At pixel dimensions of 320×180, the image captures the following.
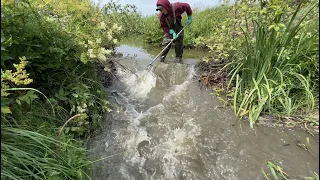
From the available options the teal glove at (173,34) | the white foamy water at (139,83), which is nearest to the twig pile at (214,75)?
the white foamy water at (139,83)

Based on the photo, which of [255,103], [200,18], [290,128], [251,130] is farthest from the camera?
[200,18]

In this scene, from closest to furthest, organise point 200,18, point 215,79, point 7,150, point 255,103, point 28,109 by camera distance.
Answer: point 7,150
point 28,109
point 255,103
point 215,79
point 200,18

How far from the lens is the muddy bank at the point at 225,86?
280cm

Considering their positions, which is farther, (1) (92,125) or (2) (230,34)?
(2) (230,34)

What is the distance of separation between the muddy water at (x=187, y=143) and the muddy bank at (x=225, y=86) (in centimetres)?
10

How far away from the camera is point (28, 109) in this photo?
2.58 m

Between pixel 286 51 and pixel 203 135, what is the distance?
1.48 m

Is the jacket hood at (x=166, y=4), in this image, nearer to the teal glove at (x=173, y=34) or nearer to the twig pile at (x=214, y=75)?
the teal glove at (x=173, y=34)

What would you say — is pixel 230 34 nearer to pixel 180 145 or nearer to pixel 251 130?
pixel 251 130

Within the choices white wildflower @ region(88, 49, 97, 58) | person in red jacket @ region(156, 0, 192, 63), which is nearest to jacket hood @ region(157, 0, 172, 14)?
person in red jacket @ region(156, 0, 192, 63)

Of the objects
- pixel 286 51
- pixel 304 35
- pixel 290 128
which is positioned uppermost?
pixel 304 35

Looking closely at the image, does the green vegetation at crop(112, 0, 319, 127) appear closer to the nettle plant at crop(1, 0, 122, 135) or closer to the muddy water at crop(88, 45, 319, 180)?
the muddy water at crop(88, 45, 319, 180)

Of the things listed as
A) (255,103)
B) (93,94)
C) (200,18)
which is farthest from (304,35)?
(200,18)

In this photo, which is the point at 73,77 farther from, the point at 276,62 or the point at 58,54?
the point at 276,62
